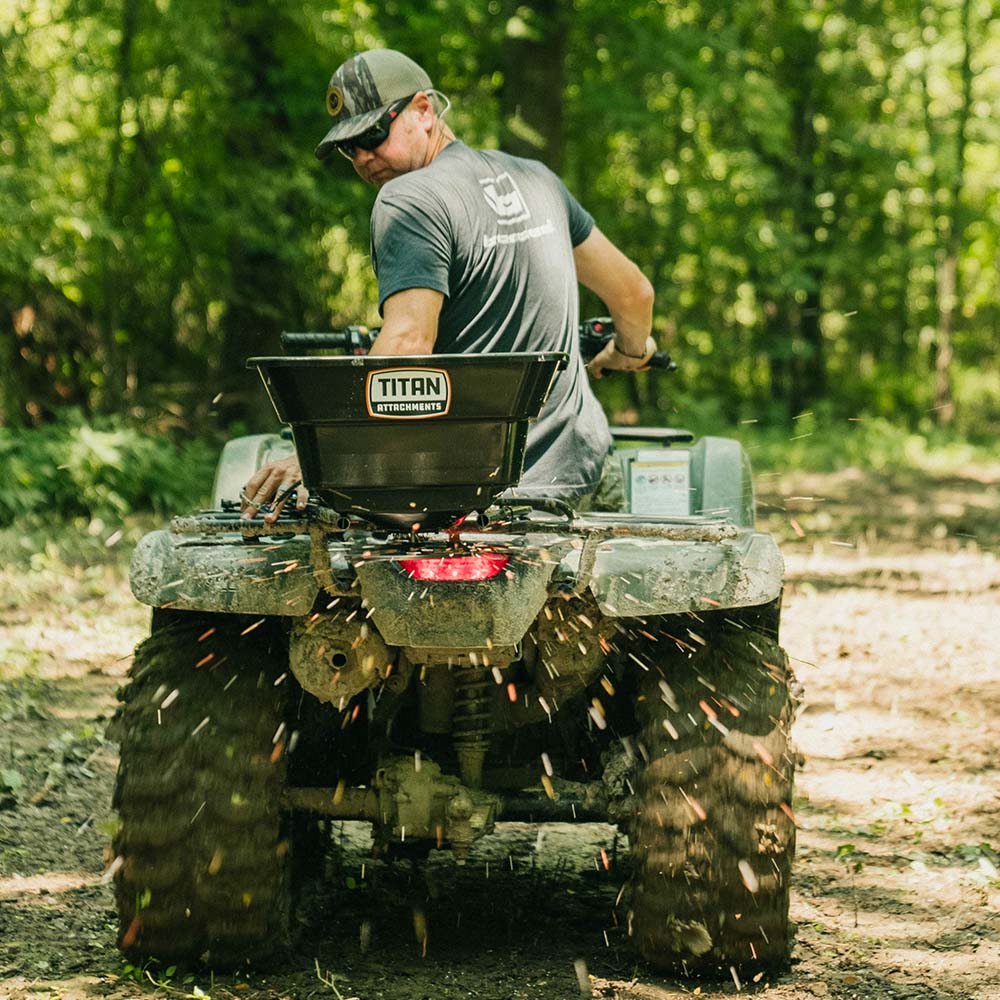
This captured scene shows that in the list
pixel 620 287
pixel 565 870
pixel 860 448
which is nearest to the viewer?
pixel 620 287

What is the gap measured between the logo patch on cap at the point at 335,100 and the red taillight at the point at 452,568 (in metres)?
1.36

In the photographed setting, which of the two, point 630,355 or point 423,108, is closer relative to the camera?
point 423,108

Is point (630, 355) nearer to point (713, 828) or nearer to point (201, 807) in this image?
point (713, 828)

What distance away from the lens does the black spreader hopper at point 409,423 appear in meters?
2.64

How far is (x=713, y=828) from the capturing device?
311cm

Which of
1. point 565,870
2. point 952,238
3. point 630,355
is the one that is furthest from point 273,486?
point 952,238

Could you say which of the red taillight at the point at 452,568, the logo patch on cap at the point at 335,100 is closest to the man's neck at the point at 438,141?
the logo patch on cap at the point at 335,100

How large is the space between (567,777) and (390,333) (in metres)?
1.30

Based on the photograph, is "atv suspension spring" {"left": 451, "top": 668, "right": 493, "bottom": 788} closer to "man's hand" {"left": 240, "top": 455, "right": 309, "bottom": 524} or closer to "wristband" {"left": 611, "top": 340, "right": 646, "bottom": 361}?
"man's hand" {"left": 240, "top": 455, "right": 309, "bottom": 524}

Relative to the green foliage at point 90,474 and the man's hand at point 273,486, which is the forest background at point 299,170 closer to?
the green foliage at point 90,474

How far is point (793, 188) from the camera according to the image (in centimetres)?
2328

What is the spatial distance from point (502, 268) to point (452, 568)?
2.97 ft

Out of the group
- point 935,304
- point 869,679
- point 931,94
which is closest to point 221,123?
point 869,679

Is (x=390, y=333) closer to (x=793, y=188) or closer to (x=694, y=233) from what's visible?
(x=694, y=233)
